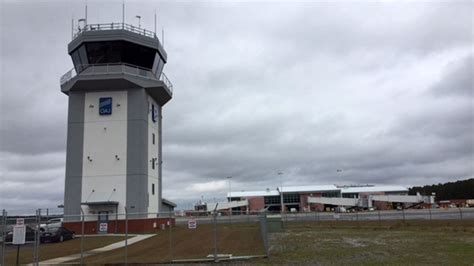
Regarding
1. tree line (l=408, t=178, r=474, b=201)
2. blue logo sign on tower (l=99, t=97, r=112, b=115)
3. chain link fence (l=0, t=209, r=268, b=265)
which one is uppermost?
blue logo sign on tower (l=99, t=97, r=112, b=115)

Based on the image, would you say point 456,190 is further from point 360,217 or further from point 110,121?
point 110,121

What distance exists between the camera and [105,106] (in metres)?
43.4

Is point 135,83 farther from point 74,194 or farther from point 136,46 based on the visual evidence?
point 74,194

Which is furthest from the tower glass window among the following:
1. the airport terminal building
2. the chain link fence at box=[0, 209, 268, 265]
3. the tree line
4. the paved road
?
the tree line

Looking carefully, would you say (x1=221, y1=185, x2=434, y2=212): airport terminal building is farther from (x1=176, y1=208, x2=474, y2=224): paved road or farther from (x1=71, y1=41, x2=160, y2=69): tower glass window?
(x1=71, y1=41, x2=160, y2=69): tower glass window

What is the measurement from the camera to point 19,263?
2003 cm

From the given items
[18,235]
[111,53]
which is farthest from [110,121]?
[18,235]

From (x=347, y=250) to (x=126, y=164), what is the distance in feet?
82.0

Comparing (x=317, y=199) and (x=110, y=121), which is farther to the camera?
(x=317, y=199)

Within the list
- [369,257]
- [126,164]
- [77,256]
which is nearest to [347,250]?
[369,257]

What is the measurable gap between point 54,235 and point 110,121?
13448 mm

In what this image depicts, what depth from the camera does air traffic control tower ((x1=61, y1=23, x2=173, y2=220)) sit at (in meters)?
41.7

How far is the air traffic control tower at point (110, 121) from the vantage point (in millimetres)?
41688

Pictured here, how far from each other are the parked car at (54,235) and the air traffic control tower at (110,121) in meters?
6.44
